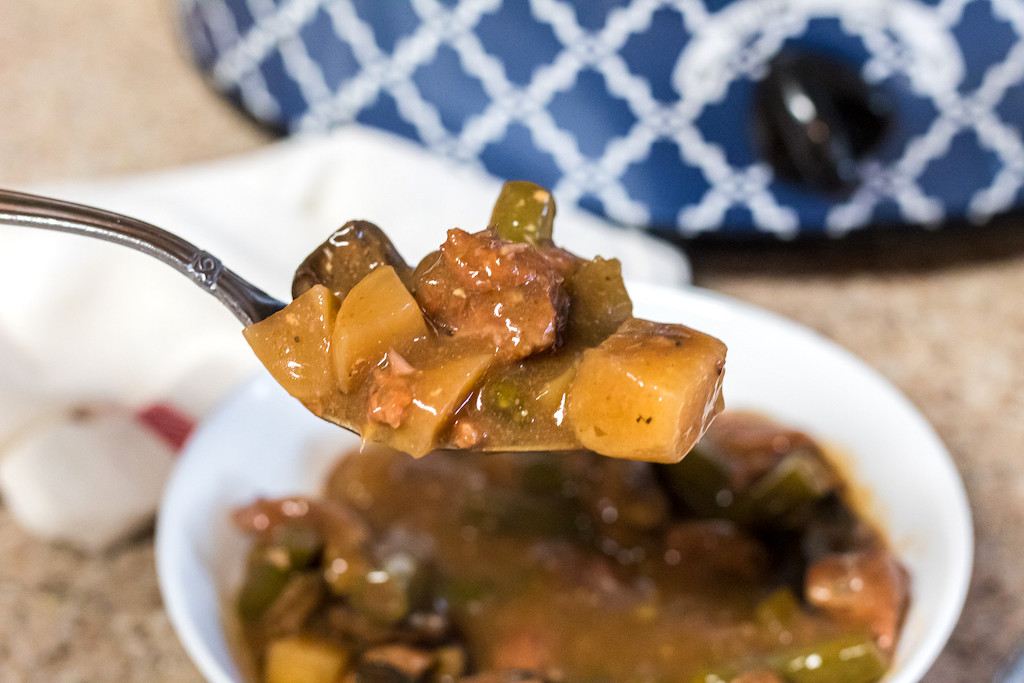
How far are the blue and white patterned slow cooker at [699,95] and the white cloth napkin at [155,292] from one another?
0.07 meters

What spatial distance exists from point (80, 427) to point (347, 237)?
42 cm

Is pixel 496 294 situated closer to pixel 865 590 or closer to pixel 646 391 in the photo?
pixel 646 391

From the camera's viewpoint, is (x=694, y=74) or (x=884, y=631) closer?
(x=884, y=631)

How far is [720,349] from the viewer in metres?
0.56

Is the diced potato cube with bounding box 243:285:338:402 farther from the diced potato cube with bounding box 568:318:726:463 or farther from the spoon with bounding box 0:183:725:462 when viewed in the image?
the diced potato cube with bounding box 568:318:726:463

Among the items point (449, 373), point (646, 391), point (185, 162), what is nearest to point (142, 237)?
point (449, 373)

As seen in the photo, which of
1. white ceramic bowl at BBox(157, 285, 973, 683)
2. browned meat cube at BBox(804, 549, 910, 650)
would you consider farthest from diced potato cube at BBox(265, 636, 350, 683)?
browned meat cube at BBox(804, 549, 910, 650)

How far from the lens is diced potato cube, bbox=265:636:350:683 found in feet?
2.34

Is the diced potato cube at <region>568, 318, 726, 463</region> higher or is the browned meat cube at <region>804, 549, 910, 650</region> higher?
the diced potato cube at <region>568, 318, 726, 463</region>

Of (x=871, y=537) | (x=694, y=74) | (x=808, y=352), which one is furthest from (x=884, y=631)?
(x=694, y=74)

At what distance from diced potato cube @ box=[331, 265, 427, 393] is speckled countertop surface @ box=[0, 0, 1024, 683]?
40 centimetres

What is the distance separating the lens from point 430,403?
56 cm

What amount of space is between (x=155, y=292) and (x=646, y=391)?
70 centimetres

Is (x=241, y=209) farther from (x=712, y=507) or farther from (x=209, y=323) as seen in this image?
(x=712, y=507)
